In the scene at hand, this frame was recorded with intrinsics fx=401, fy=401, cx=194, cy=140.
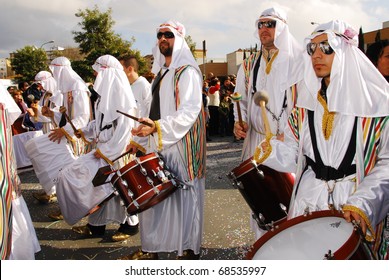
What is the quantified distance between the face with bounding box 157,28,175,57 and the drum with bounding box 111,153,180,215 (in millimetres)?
1123

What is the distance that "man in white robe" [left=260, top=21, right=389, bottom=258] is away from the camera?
90.0 inches

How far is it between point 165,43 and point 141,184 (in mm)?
1438

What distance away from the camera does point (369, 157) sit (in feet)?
7.59

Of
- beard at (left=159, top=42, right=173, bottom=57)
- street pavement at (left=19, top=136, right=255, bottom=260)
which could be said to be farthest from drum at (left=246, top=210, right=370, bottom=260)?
beard at (left=159, top=42, right=173, bottom=57)

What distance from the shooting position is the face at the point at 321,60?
241 centimetres

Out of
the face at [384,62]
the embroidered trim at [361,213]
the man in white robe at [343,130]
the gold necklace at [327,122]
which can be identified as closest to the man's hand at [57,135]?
the man in white robe at [343,130]

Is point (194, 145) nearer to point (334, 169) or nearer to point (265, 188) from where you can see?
point (265, 188)

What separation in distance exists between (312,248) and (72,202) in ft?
10.8

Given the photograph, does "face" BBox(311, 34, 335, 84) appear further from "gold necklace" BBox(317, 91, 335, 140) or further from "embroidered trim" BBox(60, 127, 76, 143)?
"embroidered trim" BBox(60, 127, 76, 143)

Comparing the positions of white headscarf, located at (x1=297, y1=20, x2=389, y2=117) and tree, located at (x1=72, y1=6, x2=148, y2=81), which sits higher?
tree, located at (x1=72, y1=6, x2=148, y2=81)

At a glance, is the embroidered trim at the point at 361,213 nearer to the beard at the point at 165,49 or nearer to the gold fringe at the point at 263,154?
the gold fringe at the point at 263,154

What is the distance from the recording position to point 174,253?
4312 millimetres

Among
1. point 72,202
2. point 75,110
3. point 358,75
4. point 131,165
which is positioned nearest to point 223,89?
point 75,110

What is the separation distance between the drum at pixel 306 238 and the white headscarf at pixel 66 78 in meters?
4.24
